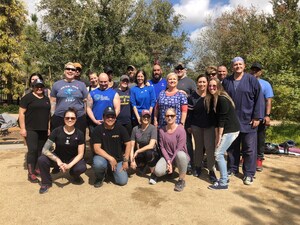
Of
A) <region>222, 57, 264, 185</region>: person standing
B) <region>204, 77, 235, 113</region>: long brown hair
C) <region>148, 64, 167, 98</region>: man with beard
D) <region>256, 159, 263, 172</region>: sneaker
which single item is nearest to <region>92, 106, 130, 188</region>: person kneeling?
<region>148, 64, 167, 98</region>: man with beard

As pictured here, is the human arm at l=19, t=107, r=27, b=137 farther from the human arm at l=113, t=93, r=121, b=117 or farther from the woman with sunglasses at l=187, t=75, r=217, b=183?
the woman with sunglasses at l=187, t=75, r=217, b=183

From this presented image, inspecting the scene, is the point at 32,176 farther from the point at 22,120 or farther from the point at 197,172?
the point at 197,172

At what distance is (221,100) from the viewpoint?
4387mm

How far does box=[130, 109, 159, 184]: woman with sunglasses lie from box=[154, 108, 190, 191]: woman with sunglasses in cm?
17

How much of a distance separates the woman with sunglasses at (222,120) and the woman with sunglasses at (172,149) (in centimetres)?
48

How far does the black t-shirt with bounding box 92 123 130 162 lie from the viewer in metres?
4.68

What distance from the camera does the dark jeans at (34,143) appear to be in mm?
4742

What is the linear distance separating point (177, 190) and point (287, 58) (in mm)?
7107

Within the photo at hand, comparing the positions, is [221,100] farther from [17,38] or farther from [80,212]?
[17,38]

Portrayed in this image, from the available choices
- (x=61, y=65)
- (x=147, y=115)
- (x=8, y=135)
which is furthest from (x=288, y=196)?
(x=61, y=65)

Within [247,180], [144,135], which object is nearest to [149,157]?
[144,135]

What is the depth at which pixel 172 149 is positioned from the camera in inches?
186

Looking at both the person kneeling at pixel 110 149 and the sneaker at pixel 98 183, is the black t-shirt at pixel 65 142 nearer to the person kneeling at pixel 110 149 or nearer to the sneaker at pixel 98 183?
the person kneeling at pixel 110 149

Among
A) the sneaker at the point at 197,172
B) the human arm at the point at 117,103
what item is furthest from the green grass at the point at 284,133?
the human arm at the point at 117,103
